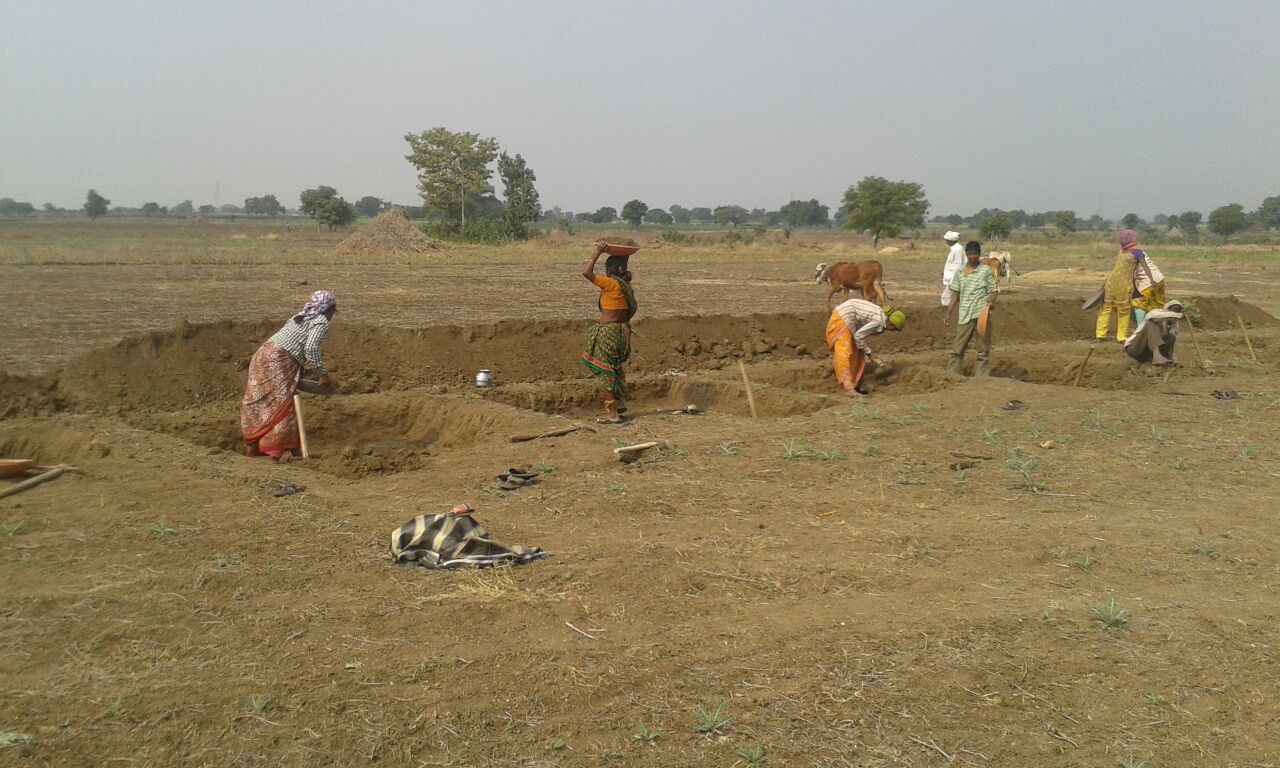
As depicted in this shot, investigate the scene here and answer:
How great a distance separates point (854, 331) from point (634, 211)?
6601 centimetres

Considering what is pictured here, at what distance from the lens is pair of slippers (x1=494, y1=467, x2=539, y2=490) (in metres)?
6.17

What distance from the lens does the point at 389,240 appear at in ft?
106

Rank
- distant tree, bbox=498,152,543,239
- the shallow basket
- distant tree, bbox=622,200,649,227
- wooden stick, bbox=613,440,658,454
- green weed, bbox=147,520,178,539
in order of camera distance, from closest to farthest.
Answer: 1. green weed, bbox=147,520,178,539
2. the shallow basket
3. wooden stick, bbox=613,440,658,454
4. distant tree, bbox=498,152,543,239
5. distant tree, bbox=622,200,649,227

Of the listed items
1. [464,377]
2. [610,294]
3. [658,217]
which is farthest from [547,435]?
[658,217]

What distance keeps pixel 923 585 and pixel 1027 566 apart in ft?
2.28

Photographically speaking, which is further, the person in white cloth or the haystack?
the haystack

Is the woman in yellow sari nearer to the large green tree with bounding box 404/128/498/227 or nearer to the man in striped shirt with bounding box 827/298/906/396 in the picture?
the man in striped shirt with bounding box 827/298/906/396

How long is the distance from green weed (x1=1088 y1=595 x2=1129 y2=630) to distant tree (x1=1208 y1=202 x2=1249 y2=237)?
70907mm

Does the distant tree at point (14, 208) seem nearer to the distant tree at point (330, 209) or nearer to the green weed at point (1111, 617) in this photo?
the distant tree at point (330, 209)

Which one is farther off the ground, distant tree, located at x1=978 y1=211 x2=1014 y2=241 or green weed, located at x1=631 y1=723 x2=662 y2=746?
distant tree, located at x1=978 y1=211 x2=1014 y2=241

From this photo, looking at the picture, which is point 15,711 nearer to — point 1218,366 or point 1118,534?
point 1118,534

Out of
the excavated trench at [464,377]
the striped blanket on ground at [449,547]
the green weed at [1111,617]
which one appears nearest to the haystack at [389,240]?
the excavated trench at [464,377]

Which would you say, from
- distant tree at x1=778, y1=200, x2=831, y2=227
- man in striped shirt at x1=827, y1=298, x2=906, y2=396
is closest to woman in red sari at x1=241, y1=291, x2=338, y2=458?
man in striped shirt at x1=827, y1=298, x2=906, y2=396

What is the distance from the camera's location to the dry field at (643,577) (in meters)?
3.26
